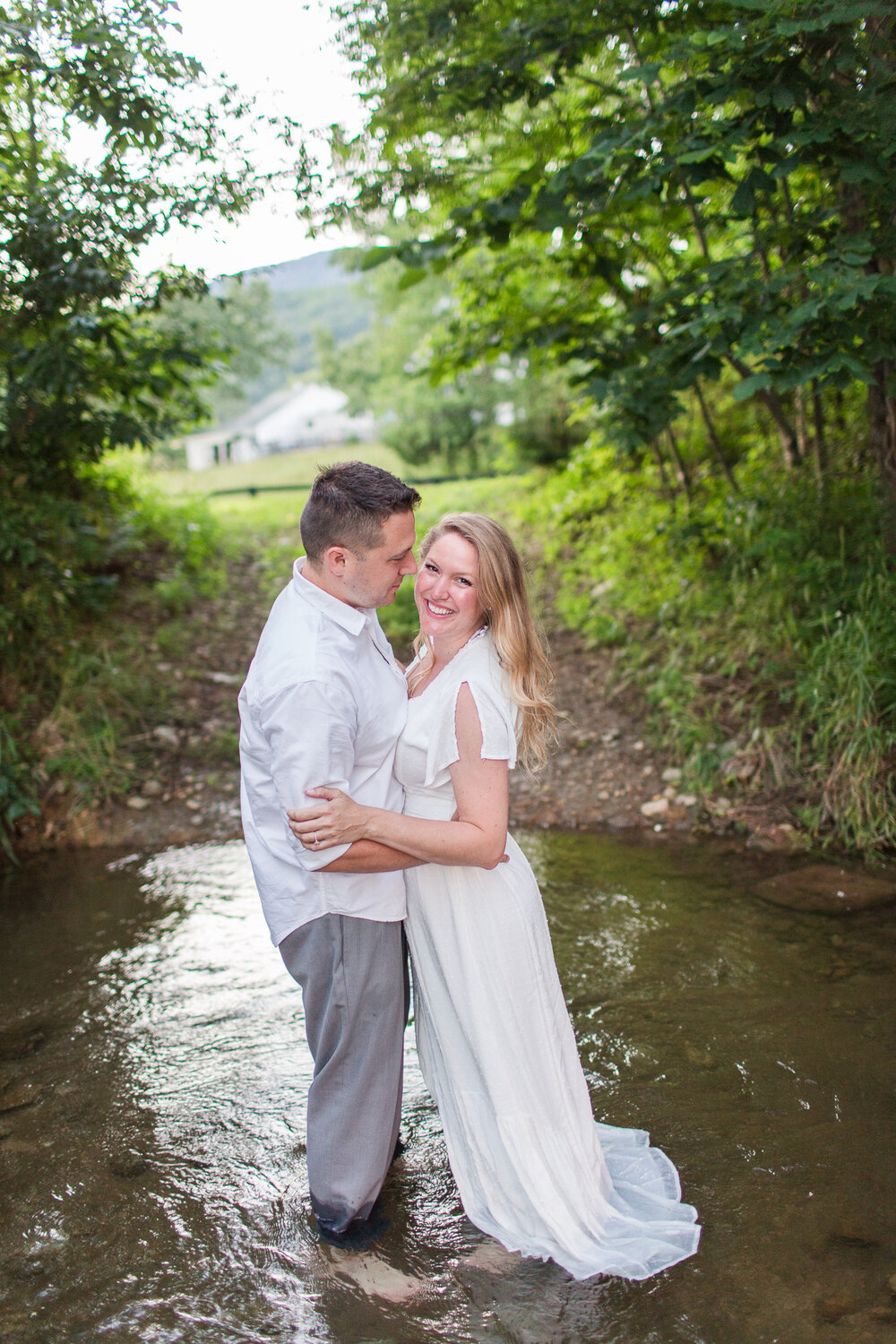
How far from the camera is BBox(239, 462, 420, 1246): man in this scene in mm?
2469

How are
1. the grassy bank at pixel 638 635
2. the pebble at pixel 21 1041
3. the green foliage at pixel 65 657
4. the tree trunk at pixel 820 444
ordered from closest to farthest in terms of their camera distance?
1. the pebble at pixel 21 1041
2. the grassy bank at pixel 638 635
3. the green foliage at pixel 65 657
4. the tree trunk at pixel 820 444

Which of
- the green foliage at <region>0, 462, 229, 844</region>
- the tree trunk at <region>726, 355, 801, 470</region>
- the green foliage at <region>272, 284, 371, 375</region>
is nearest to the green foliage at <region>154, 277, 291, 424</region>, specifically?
the green foliage at <region>0, 462, 229, 844</region>

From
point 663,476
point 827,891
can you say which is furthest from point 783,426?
point 827,891

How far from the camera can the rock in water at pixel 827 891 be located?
5000 mm

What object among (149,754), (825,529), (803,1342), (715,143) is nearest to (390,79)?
(715,143)

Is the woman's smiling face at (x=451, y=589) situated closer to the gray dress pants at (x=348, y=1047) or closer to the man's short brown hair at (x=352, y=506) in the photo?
the man's short brown hair at (x=352, y=506)

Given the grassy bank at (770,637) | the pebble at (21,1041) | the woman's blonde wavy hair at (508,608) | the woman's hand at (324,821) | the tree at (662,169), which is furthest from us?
the grassy bank at (770,637)

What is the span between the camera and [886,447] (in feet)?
20.6

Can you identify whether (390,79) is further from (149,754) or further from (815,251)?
(149,754)

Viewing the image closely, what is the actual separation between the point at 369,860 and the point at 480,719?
0.48m

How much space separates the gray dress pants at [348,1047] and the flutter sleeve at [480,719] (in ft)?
1.63

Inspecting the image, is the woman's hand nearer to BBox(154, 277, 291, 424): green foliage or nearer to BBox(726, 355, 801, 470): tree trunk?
BBox(154, 277, 291, 424): green foliage

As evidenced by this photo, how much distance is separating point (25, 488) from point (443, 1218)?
263 inches

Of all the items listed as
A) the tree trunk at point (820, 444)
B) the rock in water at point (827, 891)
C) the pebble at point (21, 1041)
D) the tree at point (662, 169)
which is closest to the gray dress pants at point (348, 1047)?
the pebble at point (21, 1041)
